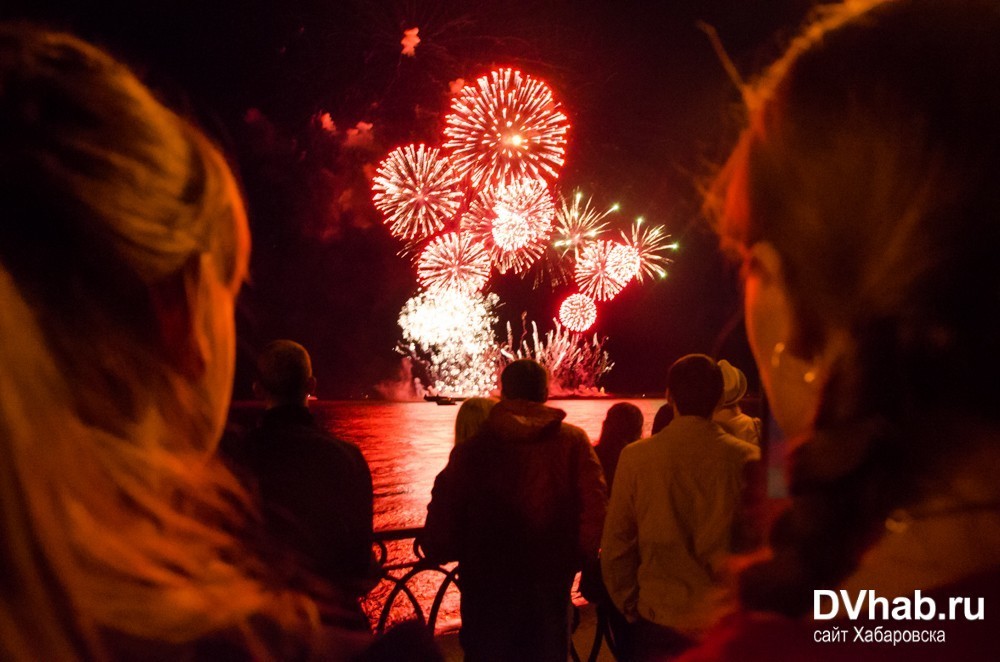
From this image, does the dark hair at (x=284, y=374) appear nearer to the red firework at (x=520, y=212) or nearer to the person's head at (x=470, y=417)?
the person's head at (x=470, y=417)

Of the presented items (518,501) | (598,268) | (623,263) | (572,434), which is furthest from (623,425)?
(598,268)

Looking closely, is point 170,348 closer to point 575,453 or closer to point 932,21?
point 932,21

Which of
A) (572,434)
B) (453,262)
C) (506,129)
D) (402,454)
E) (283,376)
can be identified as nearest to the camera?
(283,376)

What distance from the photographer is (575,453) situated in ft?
13.9

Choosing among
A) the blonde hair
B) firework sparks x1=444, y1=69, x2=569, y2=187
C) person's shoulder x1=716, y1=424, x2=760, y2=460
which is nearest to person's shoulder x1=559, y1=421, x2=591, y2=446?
person's shoulder x1=716, y1=424, x2=760, y2=460

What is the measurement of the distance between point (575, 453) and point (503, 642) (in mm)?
1212

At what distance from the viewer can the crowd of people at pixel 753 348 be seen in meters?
0.73

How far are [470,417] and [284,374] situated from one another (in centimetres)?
149

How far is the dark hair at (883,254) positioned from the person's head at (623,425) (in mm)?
4533

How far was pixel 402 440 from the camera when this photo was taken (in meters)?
49.2

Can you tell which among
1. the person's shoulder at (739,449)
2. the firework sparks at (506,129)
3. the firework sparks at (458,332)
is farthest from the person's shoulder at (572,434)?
the firework sparks at (458,332)

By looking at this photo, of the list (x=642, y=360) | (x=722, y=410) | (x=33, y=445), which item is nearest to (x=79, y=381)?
(x=33, y=445)

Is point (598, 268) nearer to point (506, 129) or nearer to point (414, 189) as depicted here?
point (414, 189)

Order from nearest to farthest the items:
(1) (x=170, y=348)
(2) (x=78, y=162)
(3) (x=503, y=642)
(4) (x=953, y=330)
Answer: (4) (x=953, y=330) → (2) (x=78, y=162) → (1) (x=170, y=348) → (3) (x=503, y=642)
